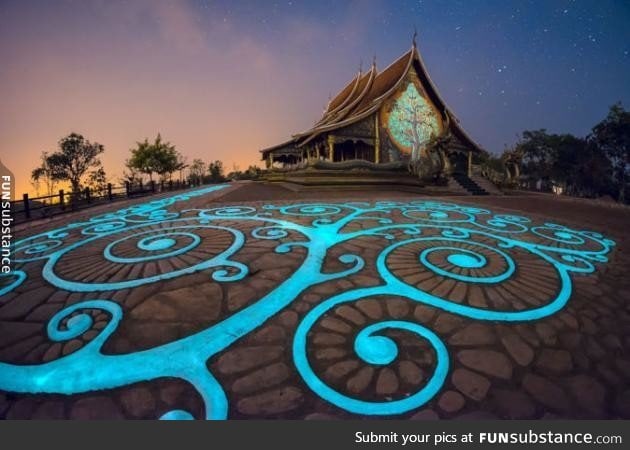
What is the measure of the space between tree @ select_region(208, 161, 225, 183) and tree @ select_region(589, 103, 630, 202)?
4234cm

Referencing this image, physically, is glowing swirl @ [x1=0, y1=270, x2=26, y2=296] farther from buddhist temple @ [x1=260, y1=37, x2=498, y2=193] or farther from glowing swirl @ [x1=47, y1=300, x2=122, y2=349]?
buddhist temple @ [x1=260, y1=37, x2=498, y2=193]

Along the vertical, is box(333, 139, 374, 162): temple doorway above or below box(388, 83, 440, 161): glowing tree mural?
below

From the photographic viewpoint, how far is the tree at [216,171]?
3604cm

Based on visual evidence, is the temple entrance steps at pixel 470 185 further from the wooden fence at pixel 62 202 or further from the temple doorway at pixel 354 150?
the wooden fence at pixel 62 202

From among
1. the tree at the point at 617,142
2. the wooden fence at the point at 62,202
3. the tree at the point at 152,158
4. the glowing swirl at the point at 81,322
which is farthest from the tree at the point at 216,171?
the tree at the point at 617,142

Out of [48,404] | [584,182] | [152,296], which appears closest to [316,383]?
[48,404]

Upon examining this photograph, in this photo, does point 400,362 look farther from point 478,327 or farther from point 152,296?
point 152,296

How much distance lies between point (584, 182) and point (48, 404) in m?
38.5

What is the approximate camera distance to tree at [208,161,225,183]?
36.0m

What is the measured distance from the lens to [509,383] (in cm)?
132

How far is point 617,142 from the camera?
25.2m

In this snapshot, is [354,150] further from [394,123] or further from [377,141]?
[394,123]

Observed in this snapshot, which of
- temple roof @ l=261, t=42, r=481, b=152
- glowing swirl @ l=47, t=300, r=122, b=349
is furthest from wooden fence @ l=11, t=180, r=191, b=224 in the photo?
temple roof @ l=261, t=42, r=481, b=152

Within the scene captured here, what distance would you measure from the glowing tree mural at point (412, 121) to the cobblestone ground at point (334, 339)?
52.0ft
